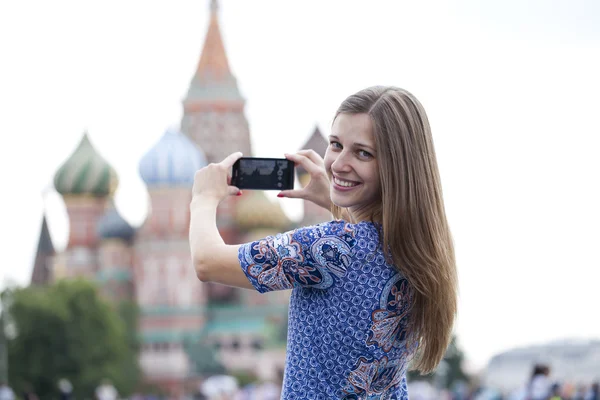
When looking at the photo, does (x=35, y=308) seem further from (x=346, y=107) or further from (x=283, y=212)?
(x=346, y=107)

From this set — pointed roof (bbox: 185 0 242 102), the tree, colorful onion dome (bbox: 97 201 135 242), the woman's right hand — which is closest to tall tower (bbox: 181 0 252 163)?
pointed roof (bbox: 185 0 242 102)

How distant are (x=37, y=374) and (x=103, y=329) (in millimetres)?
3202

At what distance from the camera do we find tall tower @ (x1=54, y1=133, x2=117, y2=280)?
61281mm

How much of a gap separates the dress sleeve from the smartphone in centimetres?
33

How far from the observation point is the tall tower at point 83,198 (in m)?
61.3

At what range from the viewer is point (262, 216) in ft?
200

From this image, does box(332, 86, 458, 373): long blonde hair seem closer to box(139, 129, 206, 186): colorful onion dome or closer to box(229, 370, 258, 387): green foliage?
box(229, 370, 258, 387): green foliage

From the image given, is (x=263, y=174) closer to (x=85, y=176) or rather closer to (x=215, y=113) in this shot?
(x=85, y=176)

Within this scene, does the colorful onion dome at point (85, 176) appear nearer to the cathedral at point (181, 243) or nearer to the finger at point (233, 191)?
the cathedral at point (181, 243)

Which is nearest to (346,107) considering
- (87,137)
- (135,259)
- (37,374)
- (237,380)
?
(37,374)

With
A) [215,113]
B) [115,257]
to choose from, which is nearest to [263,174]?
[115,257]

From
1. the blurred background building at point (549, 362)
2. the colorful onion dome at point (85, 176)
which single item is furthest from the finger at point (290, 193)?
the colorful onion dome at point (85, 176)

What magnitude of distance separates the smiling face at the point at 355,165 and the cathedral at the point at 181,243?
52.3 metres

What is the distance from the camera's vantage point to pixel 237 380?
55.4 metres
